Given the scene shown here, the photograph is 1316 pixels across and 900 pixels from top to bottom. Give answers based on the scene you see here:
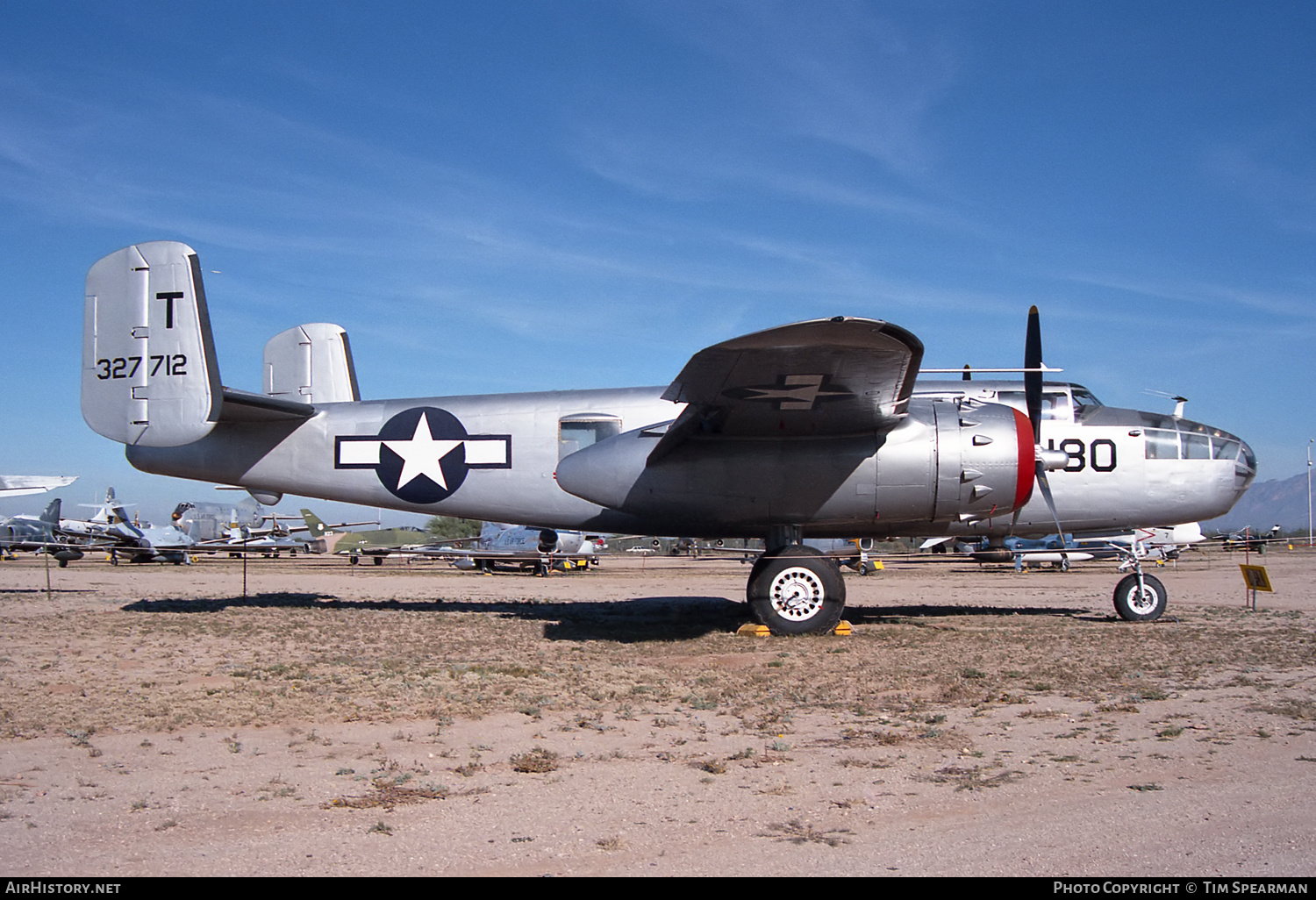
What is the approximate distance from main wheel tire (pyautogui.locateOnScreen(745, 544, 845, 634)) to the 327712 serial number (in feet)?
28.0

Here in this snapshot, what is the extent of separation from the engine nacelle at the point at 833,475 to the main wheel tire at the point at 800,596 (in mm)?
705

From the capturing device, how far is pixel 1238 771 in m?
5.05

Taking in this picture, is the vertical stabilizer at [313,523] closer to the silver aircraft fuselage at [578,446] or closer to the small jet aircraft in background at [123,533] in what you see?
the small jet aircraft in background at [123,533]

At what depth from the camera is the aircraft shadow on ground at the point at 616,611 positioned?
11.9 m

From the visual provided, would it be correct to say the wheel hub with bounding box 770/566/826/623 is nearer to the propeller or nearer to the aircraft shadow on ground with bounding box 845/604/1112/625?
the aircraft shadow on ground with bounding box 845/604/1112/625

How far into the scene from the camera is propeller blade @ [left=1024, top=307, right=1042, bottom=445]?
37.8 ft

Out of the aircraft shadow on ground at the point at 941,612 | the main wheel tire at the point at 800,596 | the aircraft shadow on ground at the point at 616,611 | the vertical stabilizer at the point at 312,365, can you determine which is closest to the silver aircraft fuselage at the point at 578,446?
the main wheel tire at the point at 800,596

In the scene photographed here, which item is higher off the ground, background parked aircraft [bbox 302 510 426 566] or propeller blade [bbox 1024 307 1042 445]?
propeller blade [bbox 1024 307 1042 445]

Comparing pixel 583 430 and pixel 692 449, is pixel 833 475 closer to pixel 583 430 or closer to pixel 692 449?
pixel 692 449

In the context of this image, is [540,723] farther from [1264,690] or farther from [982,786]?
[1264,690]

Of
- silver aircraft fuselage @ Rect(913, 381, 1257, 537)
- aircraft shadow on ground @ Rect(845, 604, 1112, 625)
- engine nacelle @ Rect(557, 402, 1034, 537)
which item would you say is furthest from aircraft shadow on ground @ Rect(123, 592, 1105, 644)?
silver aircraft fuselage @ Rect(913, 381, 1257, 537)

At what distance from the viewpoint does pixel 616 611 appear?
14875mm

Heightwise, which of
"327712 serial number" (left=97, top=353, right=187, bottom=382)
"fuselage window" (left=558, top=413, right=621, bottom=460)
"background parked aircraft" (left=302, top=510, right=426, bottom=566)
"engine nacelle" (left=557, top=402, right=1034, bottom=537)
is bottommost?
"background parked aircraft" (left=302, top=510, right=426, bottom=566)

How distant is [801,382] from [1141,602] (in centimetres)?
690
